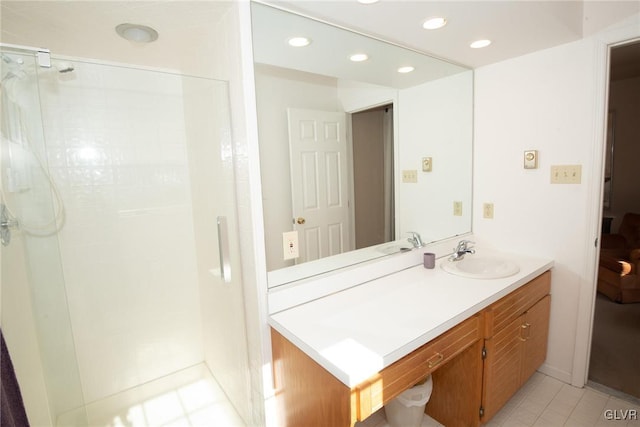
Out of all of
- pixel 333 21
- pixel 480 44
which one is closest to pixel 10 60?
pixel 333 21

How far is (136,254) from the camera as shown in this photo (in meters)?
2.10

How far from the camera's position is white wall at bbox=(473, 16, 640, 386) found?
185 cm

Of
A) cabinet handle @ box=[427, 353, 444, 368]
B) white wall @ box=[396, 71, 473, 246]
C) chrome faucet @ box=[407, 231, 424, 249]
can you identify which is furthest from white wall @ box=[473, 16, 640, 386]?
cabinet handle @ box=[427, 353, 444, 368]

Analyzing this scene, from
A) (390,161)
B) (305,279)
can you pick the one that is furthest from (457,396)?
(390,161)

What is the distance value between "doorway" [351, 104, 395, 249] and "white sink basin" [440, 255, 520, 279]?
40cm

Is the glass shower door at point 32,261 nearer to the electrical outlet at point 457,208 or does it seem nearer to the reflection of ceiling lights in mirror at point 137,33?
the reflection of ceiling lights in mirror at point 137,33

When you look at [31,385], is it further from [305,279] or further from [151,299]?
[305,279]

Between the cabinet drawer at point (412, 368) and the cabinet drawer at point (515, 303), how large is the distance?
0.11 metres

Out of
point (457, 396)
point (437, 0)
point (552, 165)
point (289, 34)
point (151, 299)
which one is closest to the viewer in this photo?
point (437, 0)

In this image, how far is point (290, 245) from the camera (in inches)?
63.7

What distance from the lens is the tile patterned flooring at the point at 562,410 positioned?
1.74 metres

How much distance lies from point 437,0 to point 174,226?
198 centimetres

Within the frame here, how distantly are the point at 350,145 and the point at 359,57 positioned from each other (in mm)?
493

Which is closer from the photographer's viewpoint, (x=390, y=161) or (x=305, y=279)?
(x=305, y=279)
